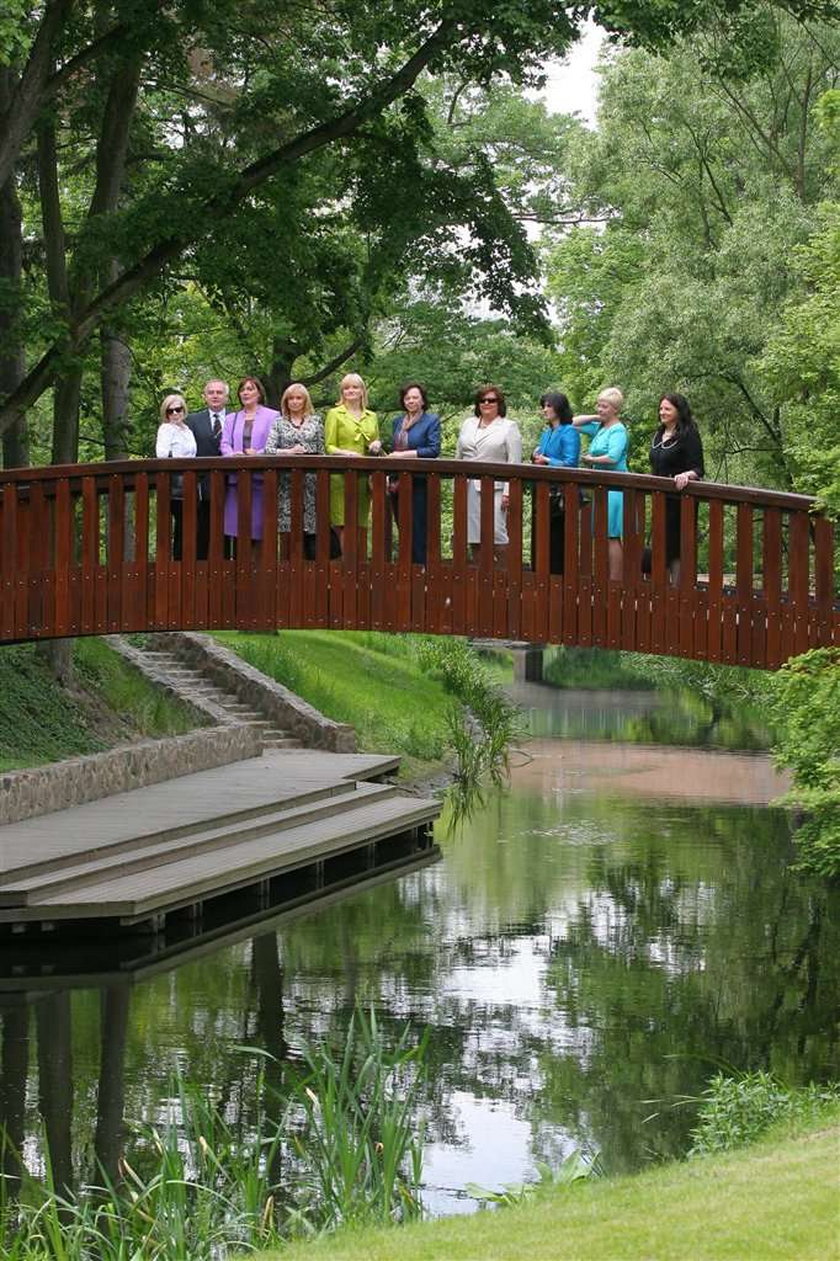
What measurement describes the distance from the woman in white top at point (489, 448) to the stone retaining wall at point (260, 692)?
49.5 feet

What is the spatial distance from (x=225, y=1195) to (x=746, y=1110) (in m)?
3.21

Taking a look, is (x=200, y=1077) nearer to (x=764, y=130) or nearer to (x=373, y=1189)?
(x=373, y=1189)

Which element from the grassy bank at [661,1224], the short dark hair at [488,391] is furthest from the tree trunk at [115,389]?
the grassy bank at [661,1224]

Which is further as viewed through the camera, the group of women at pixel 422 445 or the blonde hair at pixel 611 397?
the group of women at pixel 422 445

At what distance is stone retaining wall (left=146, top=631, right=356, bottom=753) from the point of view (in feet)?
102

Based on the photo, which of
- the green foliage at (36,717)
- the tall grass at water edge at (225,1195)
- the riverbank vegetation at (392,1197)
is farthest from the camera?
the green foliage at (36,717)

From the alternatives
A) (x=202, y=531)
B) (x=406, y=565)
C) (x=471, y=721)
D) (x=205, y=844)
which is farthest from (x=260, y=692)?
(x=406, y=565)

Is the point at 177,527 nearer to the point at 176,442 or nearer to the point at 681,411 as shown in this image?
the point at 176,442

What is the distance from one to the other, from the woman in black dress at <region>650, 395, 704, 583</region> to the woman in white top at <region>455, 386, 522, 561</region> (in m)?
1.02

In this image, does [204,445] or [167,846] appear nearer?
[204,445]

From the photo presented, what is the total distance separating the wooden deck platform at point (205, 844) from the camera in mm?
18438

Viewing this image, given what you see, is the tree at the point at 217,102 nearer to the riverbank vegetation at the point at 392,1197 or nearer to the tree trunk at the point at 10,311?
the tree trunk at the point at 10,311

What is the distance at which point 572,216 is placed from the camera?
37.7 metres

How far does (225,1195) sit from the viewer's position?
10680 mm
